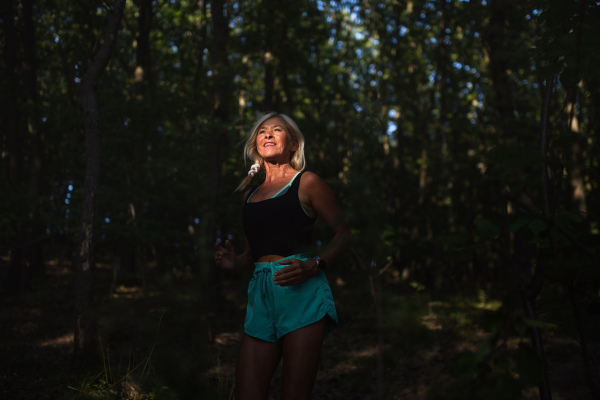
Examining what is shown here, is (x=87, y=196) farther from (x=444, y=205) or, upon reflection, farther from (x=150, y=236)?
(x=444, y=205)

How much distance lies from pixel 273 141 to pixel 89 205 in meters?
3.95

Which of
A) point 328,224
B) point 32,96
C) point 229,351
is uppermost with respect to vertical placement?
point 32,96

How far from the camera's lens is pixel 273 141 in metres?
2.86

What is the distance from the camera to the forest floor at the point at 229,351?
1.64 m

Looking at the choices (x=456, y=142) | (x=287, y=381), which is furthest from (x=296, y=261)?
(x=456, y=142)

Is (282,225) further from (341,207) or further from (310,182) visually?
(341,207)

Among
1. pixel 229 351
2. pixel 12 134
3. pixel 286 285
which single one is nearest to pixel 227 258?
pixel 286 285

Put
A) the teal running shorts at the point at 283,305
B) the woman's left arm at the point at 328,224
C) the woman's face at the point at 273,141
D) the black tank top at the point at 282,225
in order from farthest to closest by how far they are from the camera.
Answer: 1. the woman's face at the point at 273,141
2. the black tank top at the point at 282,225
3. the teal running shorts at the point at 283,305
4. the woman's left arm at the point at 328,224

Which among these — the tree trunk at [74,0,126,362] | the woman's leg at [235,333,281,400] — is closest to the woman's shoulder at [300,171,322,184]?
the woman's leg at [235,333,281,400]

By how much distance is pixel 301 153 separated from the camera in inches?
117

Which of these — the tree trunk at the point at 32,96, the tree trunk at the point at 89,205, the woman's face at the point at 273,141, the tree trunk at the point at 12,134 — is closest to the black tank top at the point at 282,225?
the woman's face at the point at 273,141

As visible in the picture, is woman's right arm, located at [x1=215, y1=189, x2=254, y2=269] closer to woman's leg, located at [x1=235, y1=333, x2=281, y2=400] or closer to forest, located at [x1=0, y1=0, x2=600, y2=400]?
forest, located at [x1=0, y1=0, x2=600, y2=400]

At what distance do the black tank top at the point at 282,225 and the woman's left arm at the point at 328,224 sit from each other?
0.06 meters

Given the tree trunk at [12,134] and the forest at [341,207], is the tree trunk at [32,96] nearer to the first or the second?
the forest at [341,207]
